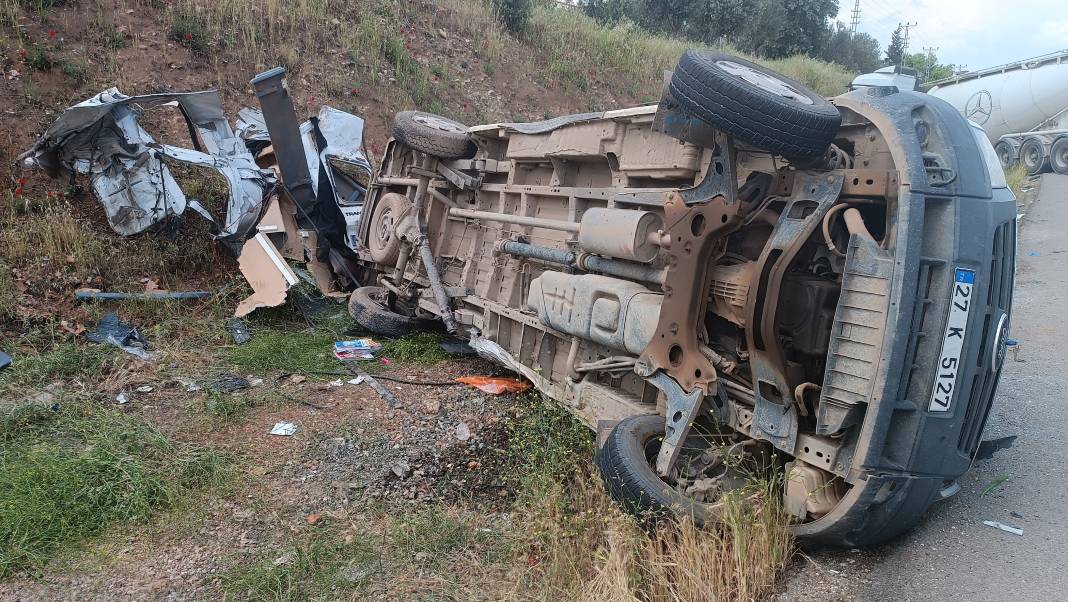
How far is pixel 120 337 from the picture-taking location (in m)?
6.00

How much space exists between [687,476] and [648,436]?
269 mm

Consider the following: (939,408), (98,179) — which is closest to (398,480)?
(939,408)

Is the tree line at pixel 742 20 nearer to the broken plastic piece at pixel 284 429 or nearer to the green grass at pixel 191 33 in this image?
the green grass at pixel 191 33

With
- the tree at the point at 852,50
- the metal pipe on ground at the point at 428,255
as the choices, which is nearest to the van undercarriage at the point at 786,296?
the metal pipe on ground at the point at 428,255

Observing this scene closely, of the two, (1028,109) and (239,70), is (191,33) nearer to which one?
(239,70)

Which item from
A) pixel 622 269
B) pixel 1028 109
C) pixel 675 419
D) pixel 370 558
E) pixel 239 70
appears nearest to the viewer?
pixel 370 558

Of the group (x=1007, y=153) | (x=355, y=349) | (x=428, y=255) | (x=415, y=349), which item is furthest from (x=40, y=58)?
(x=1007, y=153)

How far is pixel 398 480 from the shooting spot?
406cm

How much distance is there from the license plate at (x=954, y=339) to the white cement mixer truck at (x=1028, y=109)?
14394 mm

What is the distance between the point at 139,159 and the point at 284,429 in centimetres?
373

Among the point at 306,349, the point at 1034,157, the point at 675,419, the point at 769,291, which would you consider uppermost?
the point at 1034,157

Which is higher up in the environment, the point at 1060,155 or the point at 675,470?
the point at 1060,155

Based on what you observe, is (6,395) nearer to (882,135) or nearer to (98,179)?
(98,179)

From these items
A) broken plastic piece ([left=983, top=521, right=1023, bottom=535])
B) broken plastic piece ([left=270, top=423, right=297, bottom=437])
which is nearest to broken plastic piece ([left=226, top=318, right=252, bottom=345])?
broken plastic piece ([left=270, top=423, right=297, bottom=437])
